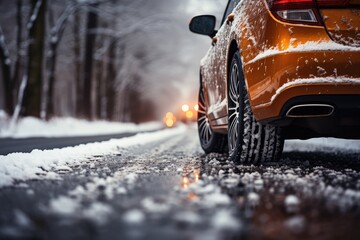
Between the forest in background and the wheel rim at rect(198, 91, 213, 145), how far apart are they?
783 centimetres

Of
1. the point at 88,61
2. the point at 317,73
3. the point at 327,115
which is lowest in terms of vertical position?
the point at 327,115

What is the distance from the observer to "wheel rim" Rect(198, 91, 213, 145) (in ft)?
18.5

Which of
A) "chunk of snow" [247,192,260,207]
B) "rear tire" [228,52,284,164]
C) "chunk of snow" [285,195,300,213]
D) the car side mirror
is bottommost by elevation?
Answer: "chunk of snow" [247,192,260,207]

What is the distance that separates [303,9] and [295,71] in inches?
17.9

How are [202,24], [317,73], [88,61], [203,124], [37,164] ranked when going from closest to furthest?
[317,73], [37,164], [202,24], [203,124], [88,61]

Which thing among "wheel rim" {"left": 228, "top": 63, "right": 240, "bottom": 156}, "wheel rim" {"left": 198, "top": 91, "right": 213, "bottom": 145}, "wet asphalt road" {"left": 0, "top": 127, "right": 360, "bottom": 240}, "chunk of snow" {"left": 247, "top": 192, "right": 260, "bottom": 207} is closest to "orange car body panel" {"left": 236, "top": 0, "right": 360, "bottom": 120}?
"wet asphalt road" {"left": 0, "top": 127, "right": 360, "bottom": 240}

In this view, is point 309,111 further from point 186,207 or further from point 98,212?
point 98,212

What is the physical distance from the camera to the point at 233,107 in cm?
399

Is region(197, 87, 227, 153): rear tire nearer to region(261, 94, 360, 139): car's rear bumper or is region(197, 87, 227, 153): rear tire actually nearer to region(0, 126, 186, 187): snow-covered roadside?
region(0, 126, 186, 187): snow-covered roadside

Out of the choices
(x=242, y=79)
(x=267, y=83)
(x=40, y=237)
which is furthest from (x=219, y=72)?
(x=40, y=237)

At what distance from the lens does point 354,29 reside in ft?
9.26

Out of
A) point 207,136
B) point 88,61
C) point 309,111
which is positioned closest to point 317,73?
point 309,111

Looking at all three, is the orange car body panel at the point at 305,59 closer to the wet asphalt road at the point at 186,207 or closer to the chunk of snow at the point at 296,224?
the wet asphalt road at the point at 186,207

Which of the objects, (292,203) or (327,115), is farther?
(327,115)
